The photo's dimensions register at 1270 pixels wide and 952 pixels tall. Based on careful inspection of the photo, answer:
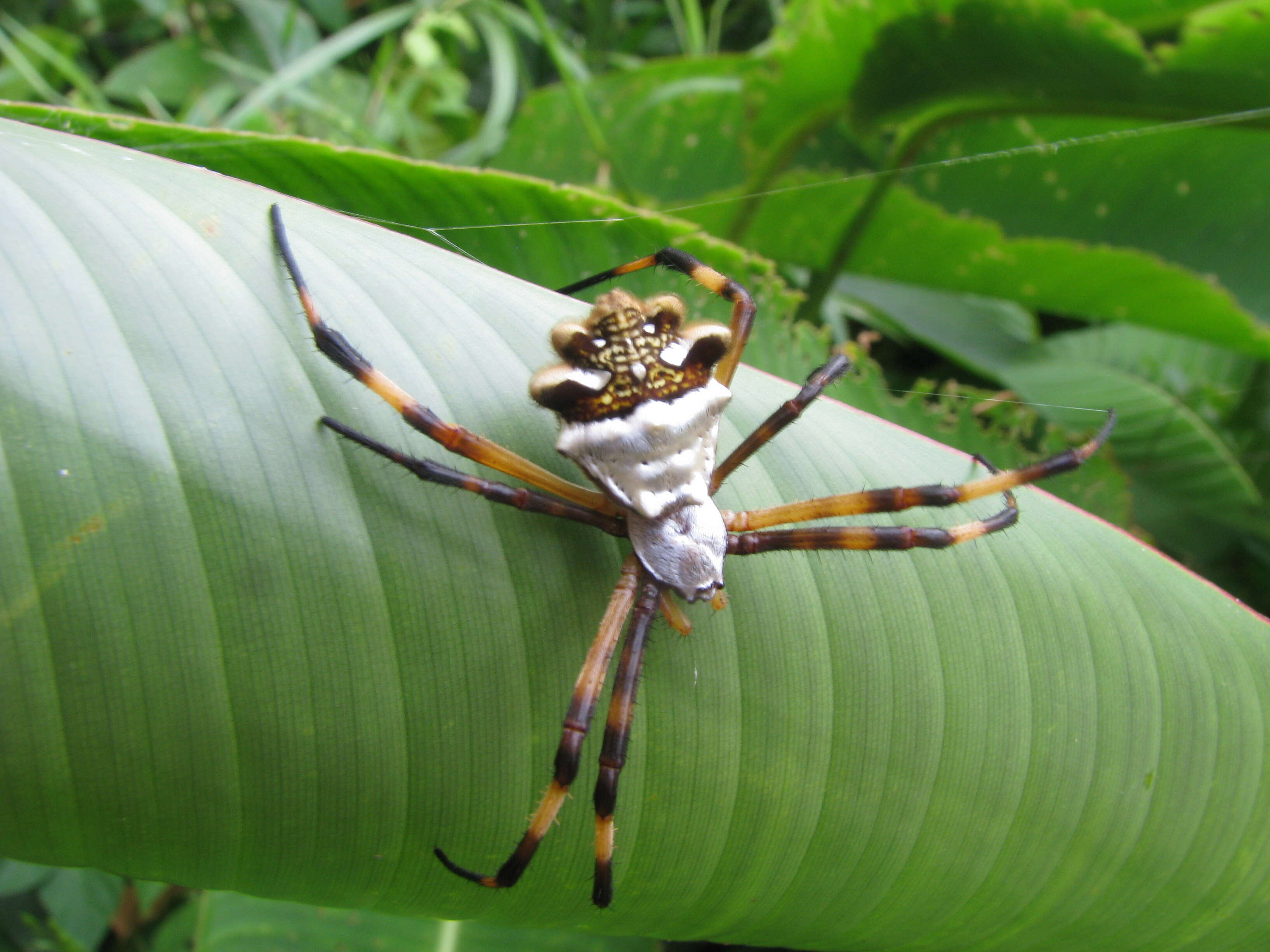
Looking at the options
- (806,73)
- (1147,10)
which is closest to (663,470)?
(806,73)

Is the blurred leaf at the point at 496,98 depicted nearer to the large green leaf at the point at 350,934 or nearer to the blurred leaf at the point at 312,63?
the blurred leaf at the point at 312,63

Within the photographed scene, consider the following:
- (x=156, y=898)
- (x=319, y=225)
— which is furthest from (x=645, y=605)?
(x=156, y=898)

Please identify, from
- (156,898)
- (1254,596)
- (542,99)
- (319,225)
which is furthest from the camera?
(542,99)

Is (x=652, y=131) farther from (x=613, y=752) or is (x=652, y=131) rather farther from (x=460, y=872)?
(x=460, y=872)

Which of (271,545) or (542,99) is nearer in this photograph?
(271,545)

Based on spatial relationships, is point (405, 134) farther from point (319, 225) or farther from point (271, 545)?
point (271, 545)

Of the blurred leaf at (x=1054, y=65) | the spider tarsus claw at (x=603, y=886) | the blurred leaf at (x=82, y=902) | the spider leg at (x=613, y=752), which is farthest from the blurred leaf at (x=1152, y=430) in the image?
the blurred leaf at (x=82, y=902)
